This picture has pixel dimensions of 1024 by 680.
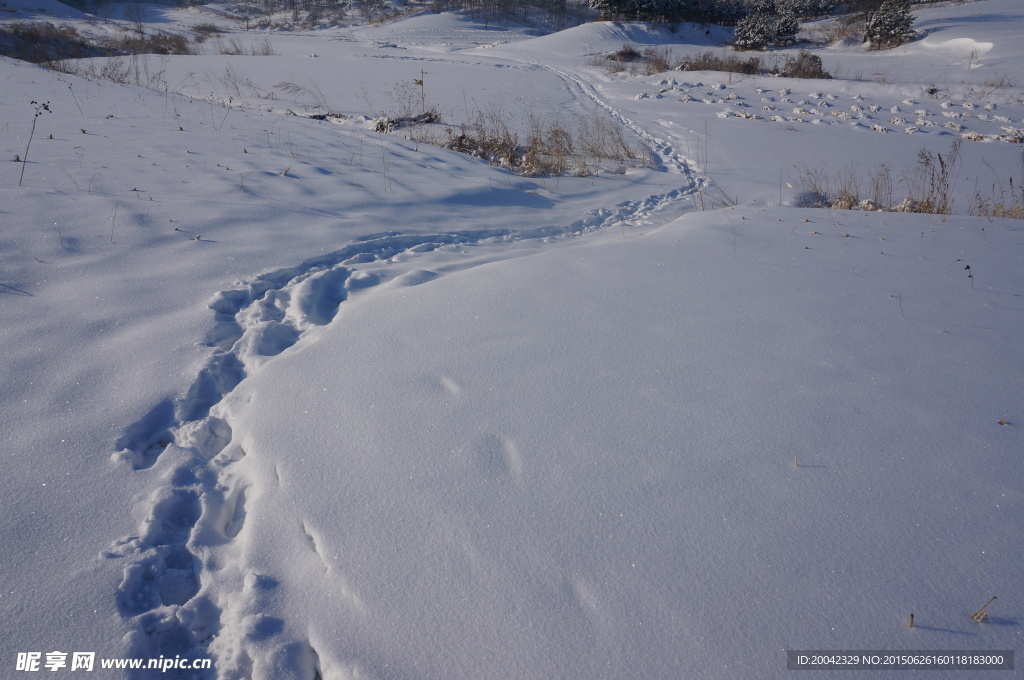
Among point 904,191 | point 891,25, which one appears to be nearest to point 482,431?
point 904,191

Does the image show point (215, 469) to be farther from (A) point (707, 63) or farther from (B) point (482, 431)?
(A) point (707, 63)

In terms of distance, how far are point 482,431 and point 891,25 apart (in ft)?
83.9

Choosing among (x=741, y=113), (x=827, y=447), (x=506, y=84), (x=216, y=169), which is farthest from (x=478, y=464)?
(x=506, y=84)

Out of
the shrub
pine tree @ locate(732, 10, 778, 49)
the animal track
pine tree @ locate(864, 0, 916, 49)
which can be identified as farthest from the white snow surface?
pine tree @ locate(864, 0, 916, 49)

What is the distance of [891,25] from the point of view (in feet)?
62.9

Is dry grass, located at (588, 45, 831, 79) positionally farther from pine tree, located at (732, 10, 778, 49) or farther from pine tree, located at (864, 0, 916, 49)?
pine tree, located at (864, 0, 916, 49)

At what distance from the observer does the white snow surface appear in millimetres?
1403

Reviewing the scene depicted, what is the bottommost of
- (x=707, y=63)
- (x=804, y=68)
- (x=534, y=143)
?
(x=534, y=143)

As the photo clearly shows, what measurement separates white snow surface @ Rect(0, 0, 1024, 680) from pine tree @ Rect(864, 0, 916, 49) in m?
21.1

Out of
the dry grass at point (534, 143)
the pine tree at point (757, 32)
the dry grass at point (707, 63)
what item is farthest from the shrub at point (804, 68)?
the dry grass at point (534, 143)

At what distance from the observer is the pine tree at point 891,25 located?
19047 millimetres

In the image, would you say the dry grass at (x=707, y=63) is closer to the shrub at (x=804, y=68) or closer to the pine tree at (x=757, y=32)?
the shrub at (x=804, y=68)

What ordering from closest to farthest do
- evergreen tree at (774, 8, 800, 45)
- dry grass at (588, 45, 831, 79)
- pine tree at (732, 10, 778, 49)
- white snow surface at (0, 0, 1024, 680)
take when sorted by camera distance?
white snow surface at (0, 0, 1024, 680) → dry grass at (588, 45, 831, 79) → pine tree at (732, 10, 778, 49) → evergreen tree at (774, 8, 800, 45)

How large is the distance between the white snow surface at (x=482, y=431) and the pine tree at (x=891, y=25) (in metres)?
21.1
